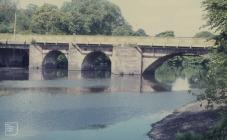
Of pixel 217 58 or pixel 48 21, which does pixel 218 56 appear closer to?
pixel 217 58

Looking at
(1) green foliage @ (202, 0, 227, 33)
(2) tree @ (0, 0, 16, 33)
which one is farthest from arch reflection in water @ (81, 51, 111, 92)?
(1) green foliage @ (202, 0, 227, 33)

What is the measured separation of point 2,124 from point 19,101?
13039 millimetres

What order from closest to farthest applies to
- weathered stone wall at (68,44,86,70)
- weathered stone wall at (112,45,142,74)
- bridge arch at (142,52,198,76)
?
bridge arch at (142,52,198,76) < weathered stone wall at (112,45,142,74) < weathered stone wall at (68,44,86,70)

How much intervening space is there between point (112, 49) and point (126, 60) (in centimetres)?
427

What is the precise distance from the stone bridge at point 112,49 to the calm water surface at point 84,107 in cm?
1216

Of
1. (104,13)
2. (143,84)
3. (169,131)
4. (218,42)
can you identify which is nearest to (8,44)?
(143,84)

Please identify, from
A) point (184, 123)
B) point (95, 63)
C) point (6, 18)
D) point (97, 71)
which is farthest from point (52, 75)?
point (6, 18)

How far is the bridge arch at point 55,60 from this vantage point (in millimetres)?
99250

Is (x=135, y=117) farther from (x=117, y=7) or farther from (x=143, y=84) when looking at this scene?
(x=117, y=7)

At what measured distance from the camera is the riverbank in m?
32.4

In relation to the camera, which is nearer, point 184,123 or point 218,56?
point 218,56

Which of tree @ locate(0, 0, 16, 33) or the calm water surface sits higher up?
tree @ locate(0, 0, 16, 33)

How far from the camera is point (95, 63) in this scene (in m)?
109

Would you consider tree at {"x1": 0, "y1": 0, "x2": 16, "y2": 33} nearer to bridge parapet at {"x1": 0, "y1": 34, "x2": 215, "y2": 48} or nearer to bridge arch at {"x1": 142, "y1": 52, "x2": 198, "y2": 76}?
bridge parapet at {"x1": 0, "y1": 34, "x2": 215, "y2": 48}
